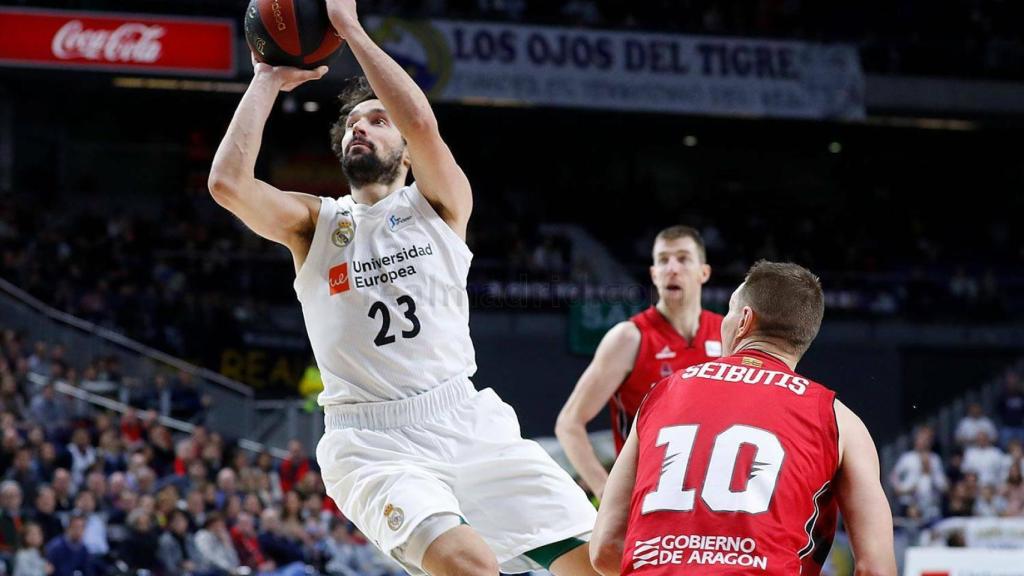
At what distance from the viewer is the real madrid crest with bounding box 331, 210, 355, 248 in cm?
457

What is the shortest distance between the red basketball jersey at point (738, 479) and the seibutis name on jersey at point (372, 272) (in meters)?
1.47

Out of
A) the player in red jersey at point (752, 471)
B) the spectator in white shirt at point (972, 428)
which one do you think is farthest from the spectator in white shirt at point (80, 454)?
the spectator in white shirt at point (972, 428)

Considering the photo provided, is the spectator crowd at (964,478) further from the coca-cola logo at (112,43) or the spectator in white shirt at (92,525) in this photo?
the coca-cola logo at (112,43)

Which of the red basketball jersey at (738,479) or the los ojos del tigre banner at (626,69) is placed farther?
the los ojos del tigre banner at (626,69)

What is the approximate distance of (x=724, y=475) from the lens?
312cm

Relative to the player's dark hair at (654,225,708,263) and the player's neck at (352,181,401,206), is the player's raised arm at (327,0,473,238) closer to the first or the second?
the player's neck at (352,181,401,206)

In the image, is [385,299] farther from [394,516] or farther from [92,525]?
[92,525]

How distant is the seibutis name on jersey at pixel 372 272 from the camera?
4.50m

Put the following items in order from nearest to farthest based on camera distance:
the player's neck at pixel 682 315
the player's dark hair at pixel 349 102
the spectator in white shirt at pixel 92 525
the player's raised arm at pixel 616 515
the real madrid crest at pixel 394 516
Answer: the player's raised arm at pixel 616 515
the real madrid crest at pixel 394 516
the player's dark hair at pixel 349 102
the player's neck at pixel 682 315
the spectator in white shirt at pixel 92 525

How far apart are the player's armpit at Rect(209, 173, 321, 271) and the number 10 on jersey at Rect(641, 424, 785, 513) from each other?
69.4 inches

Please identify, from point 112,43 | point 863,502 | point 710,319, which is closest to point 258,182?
point 863,502

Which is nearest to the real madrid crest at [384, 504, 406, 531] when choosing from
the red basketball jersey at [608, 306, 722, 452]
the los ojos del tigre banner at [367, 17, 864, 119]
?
the red basketball jersey at [608, 306, 722, 452]

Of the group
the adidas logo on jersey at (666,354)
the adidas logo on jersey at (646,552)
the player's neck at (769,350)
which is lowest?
the adidas logo on jersey at (646,552)

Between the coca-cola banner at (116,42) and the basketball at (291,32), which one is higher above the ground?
the coca-cola banner at (116,42)
